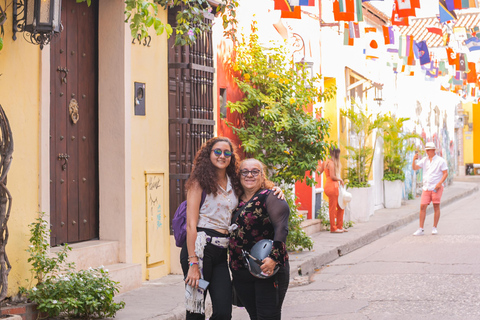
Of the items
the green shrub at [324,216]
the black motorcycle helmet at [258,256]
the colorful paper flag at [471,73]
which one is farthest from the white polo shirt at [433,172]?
the colorful paper flag at [471,73]

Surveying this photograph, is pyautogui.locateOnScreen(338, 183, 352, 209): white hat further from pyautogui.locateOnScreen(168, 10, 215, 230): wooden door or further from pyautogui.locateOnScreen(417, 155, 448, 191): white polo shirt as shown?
pyautogui.locateOnScreen(168, 10, 215, 230): wooden door

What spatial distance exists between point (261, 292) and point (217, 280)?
1.20 ft

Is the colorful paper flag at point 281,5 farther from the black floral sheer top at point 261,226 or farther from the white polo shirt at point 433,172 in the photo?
the black floral sheer top at point 261,226

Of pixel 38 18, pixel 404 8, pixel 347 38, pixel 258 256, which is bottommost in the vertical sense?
pixel 258 256

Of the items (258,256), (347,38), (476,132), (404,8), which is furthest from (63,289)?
(476,132)

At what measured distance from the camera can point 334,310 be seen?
7.76 m

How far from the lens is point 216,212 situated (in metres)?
5.30

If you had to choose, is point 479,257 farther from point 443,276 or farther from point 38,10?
point 38,10

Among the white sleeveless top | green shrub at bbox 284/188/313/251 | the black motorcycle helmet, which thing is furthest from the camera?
green shrub at bbox 284/188/313/251

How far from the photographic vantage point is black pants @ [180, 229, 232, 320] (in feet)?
17.0

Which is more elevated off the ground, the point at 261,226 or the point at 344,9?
the point at 344,9

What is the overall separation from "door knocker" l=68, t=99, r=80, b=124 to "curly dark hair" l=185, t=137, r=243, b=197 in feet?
11.1

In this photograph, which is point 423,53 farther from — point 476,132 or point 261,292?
point 476,132

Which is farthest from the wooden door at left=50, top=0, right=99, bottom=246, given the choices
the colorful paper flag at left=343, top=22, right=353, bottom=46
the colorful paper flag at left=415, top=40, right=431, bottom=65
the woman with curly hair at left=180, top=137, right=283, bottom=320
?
the colorful paper flag at left=415, top=40, right=431, bottom=65
